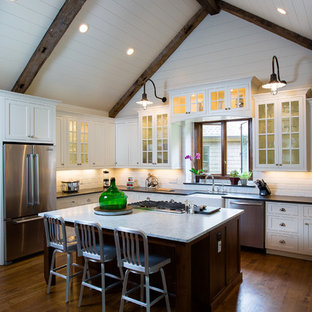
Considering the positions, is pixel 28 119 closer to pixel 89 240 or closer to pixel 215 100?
pixel 89 240

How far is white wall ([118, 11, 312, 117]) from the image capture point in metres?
5.07

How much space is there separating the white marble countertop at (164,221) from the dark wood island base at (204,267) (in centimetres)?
7

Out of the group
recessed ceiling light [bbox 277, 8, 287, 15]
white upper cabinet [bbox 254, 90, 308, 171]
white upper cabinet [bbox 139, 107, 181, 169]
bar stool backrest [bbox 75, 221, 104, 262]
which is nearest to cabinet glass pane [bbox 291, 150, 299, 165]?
Answer: white upper cabinet [bbox 254, 90, 308, 171]

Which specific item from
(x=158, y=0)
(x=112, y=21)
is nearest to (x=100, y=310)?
(x=112, y=21)

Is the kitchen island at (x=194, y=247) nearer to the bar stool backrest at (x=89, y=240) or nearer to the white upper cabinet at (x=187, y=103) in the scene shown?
the bar stool backrest at (x=89, y=240)

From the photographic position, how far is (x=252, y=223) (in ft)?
15.8

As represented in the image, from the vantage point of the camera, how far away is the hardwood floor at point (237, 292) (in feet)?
10.2

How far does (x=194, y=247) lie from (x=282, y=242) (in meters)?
2.28

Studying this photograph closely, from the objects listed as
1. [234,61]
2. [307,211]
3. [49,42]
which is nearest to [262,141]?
[307,211]

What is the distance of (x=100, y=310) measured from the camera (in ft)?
9.92

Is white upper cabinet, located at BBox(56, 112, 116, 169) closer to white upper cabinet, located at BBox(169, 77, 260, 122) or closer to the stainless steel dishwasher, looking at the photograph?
white upper cabinet, located at BBox(169, 77, 260, 122)

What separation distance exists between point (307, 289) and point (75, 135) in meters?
4.75

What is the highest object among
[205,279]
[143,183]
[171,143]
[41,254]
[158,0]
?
[158,0]

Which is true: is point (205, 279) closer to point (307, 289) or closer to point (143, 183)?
point (307, 289)
